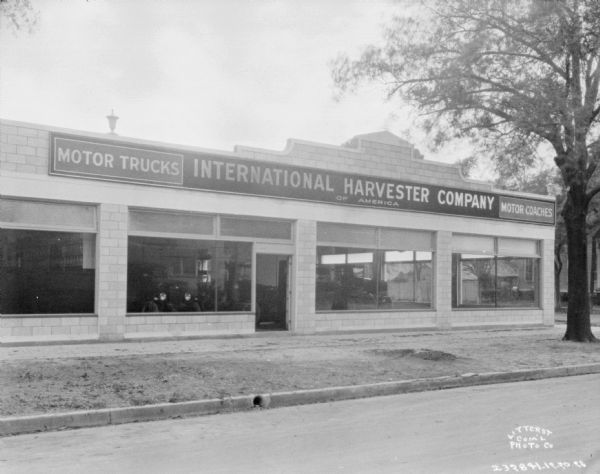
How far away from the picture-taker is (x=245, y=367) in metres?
11.4

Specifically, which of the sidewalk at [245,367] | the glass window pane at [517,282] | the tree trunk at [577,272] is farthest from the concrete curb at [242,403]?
the glass window pane at [517,282]

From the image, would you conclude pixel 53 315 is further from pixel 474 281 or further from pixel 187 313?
pixel 474 281

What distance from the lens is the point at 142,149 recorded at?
15.0m

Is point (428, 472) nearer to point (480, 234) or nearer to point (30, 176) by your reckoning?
point (30, 176)

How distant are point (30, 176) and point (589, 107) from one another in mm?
12404

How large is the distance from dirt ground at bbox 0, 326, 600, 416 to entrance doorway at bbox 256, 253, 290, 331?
657 millimetres

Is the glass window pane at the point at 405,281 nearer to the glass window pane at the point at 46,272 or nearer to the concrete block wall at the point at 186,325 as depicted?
the concrete block wall at the point at 186,325

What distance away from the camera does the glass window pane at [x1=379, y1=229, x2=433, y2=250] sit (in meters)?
19.1

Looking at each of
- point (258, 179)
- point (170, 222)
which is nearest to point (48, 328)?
point (170, 222)

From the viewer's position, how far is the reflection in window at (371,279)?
59.0 feet

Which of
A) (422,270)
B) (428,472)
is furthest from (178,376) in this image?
(422,270)

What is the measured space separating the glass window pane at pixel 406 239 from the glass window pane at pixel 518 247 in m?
3.10

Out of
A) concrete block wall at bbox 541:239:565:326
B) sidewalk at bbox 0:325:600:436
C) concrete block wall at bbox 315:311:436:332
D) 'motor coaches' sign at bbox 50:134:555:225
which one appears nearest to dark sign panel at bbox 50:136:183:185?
'motor coaches' sign at bbox 50:134:555:225

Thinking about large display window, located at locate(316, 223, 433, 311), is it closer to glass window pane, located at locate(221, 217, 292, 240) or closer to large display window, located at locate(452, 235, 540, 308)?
glass window pane, located at locate(221, 217, 292, 240)
